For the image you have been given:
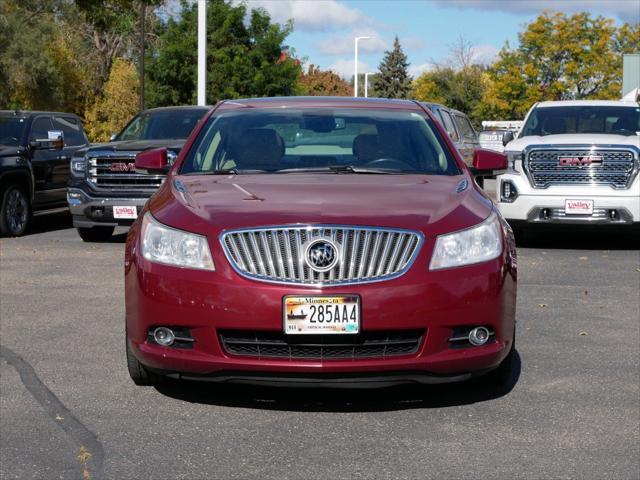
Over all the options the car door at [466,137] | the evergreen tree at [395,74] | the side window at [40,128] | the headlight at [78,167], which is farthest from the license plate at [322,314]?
the evergreen tree at [395,74]

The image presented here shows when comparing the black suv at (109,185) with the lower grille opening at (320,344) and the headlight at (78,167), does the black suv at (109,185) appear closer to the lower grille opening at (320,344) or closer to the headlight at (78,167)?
the headlight at (78,167)

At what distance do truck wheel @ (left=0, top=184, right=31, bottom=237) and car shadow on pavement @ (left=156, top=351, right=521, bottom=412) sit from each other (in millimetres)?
9702

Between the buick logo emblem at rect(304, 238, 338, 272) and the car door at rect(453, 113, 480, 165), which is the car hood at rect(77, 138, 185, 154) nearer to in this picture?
the car door at rect(453, 113, 480, 165)

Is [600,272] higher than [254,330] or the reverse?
the reverse

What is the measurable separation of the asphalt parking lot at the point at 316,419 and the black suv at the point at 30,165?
23.9ft

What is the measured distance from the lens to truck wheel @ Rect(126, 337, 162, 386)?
5.97 m

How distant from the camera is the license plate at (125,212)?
13852 mm

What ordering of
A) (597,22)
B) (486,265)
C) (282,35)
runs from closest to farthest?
(486,265), (282,35), (597,22)

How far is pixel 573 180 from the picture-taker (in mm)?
13211

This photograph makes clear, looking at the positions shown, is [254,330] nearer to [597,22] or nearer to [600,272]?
[600,272]

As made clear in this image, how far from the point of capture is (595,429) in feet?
17.5

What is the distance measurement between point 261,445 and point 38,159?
1199cm

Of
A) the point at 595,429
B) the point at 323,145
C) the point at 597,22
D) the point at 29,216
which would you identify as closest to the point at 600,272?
the point at 323,145

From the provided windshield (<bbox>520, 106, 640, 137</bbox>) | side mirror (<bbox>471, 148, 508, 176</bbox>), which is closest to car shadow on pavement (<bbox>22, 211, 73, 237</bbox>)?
windshield (<bbox>520, 106, 640, 137</bbox>)
